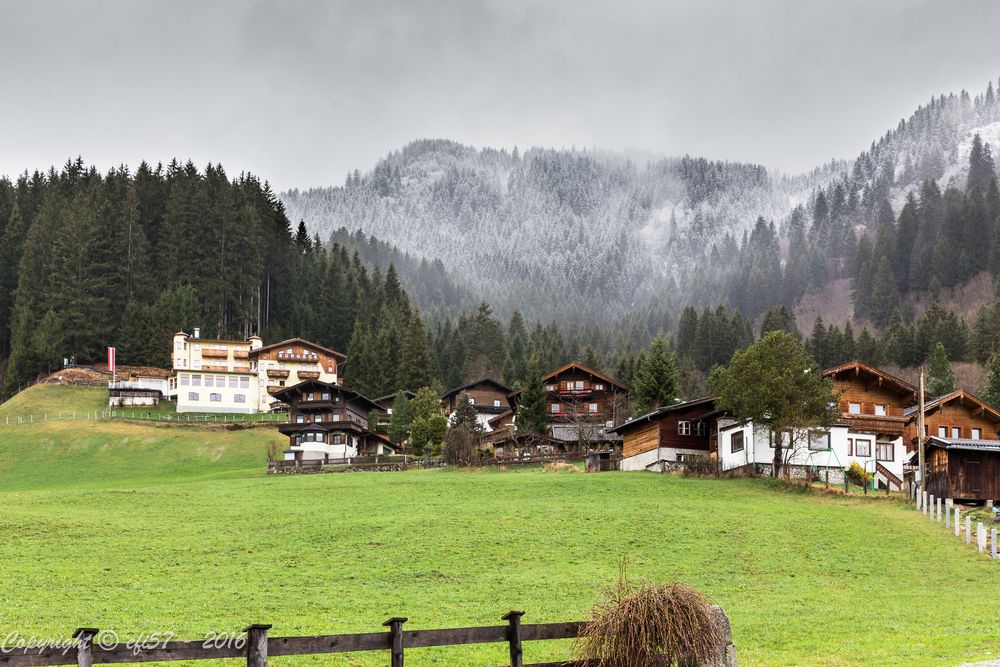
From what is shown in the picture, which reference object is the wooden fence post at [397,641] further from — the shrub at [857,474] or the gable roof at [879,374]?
the gable roof at [879,374]

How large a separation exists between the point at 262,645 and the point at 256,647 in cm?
10

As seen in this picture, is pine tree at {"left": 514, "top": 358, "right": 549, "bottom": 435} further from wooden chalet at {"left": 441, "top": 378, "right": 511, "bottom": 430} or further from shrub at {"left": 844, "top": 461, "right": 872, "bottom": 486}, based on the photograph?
shrub at {"left": 844, "top": 461, "right": 872, "bottom": 486}

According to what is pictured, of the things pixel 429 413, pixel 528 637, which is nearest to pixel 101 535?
pixel 528 637

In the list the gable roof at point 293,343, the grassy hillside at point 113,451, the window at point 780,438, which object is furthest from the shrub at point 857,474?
the gable roof at point 293,343

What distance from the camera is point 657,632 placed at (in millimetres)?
15047

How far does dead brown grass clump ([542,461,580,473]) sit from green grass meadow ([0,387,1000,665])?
9385 millimetres

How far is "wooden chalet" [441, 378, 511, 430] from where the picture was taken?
120 m

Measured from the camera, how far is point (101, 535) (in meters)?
37.4

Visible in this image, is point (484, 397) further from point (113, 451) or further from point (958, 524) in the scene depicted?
point (958, 524)

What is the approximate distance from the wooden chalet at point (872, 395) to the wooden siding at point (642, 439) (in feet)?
42.3

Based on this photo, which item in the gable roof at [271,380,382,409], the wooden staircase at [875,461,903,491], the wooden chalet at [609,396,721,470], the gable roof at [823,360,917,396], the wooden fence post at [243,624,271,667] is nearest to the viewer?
the wooden fence post at [243,624,271,667]

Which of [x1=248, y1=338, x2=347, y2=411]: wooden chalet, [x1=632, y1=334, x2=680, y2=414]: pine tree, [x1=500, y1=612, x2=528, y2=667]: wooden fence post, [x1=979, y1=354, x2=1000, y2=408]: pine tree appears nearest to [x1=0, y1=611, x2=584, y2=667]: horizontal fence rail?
[x1=500, y1=612, x2=528, y2=667]: wooden fence post

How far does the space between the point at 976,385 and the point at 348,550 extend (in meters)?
112

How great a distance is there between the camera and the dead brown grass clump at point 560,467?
2709 inches
